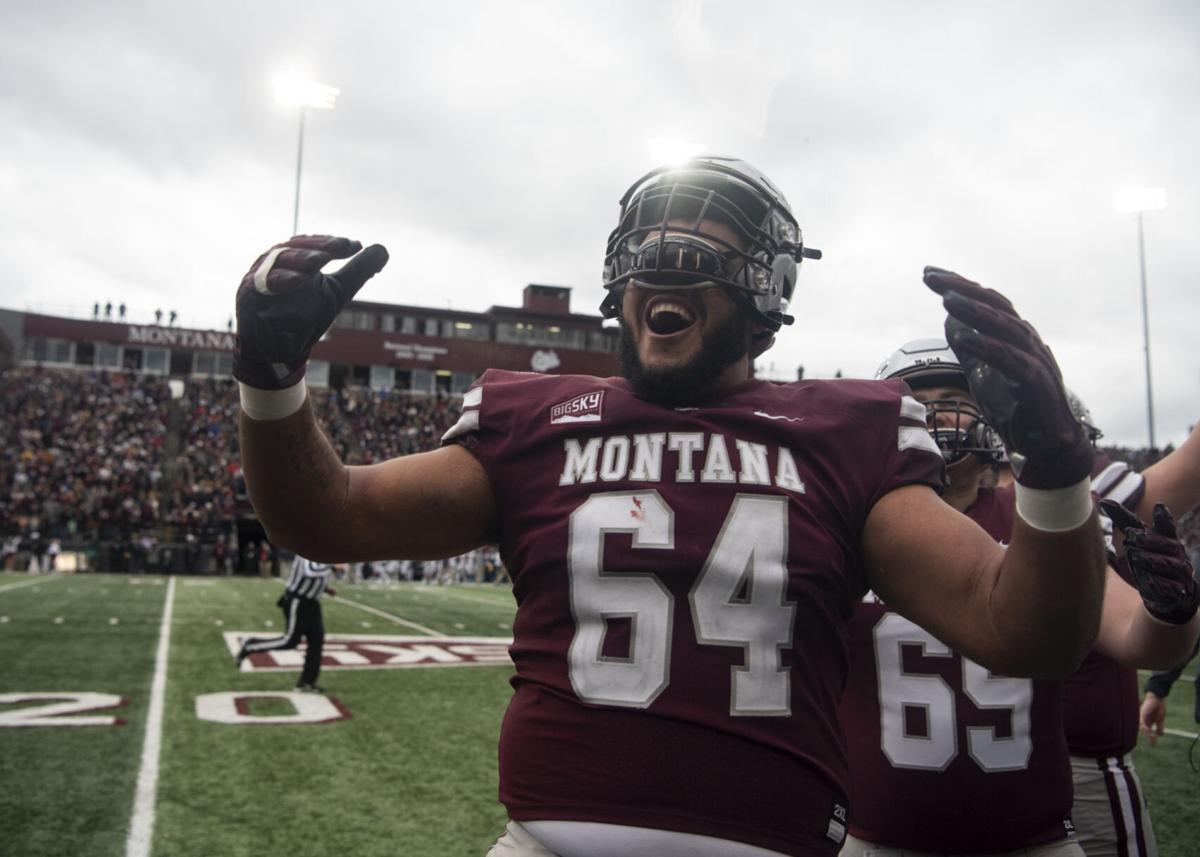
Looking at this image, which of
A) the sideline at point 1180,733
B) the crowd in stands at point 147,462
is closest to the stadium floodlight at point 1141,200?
the crowd in stands at point 147,462

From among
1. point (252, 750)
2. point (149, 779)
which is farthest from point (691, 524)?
point (252, 750)

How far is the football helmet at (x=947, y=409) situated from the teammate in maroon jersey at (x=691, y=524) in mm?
1036

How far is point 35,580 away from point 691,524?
25822mm

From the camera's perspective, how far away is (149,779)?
235 inches

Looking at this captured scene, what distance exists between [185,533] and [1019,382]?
33659 millimetres

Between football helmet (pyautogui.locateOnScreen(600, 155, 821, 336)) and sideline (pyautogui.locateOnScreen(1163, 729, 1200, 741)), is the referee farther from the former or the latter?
sideline (pyautogui.locateOnScreen(1163, 729, 1200, 741))

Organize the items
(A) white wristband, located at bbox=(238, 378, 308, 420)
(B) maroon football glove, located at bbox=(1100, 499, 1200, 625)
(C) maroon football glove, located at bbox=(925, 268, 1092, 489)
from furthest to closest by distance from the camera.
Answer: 1. (B) maroon football glove, located at bbox=(1100, 499, 1200, 625)
2. (A) white wristband, located at bbox=(238, 378, 308, 420)
3. (C) maroon football glove, located at bbox=(925, 268, 1092, 489)

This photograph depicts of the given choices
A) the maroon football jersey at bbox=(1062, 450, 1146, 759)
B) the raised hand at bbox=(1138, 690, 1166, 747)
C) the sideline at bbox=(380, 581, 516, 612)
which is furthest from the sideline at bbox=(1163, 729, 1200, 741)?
the sideline at bbox=(380, 581, 516, 612)

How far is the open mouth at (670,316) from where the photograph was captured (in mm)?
1947

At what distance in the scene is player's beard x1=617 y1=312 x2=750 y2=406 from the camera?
1.89 metres

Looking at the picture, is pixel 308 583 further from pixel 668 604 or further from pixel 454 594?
pixel 454 594

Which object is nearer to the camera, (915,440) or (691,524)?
(691,524)

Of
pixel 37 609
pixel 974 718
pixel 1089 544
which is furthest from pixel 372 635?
pixel 1089 544

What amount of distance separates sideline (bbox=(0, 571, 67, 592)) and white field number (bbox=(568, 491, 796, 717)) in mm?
21301
